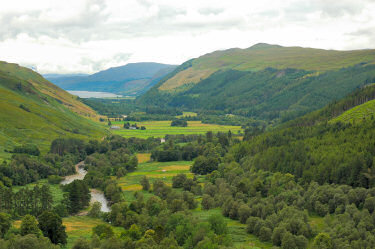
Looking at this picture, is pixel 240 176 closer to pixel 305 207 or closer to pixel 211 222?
pixel 305 207

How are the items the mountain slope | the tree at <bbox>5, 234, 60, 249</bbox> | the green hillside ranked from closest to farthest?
the tree at <bbox>5, 234, 60, 249</bbox> → the mountain slope → the green hillside

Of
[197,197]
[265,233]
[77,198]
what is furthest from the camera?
[197,197]

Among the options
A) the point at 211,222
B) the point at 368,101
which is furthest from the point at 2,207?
the point at 368,101

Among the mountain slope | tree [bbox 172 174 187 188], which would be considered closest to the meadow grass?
tree [bbox 172 174 187 188]

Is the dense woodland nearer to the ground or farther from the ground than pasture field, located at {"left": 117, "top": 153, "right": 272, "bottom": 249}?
farther from the ground

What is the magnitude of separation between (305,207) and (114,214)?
60031 millimetres

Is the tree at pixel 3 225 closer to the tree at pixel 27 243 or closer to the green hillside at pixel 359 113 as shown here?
the tree at pixel 27 243

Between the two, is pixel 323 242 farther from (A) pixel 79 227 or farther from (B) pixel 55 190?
(B) pixel 55 190

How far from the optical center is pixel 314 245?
8662 centimetres

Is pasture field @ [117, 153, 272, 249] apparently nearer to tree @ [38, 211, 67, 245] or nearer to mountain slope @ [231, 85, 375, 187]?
mountain slope @ [231, 85, 375, 187]

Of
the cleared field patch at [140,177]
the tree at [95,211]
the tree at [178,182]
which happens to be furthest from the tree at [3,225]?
the tree at [178,182]

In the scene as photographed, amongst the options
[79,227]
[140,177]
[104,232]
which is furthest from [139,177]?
[104,232]

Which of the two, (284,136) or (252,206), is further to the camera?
(284,136)

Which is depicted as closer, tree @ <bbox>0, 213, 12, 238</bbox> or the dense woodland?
the dense woodland
